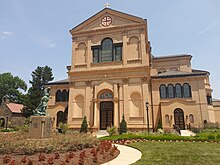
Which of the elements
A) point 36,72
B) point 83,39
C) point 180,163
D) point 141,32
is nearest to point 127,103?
point 141,32

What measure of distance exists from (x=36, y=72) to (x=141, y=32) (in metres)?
35.4

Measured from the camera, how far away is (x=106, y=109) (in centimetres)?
2678

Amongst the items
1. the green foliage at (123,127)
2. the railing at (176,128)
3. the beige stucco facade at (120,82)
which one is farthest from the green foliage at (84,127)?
the railing at (176,128)

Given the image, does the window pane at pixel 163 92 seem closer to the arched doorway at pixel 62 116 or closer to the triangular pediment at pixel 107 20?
the triangular pediment at pixel 107 20

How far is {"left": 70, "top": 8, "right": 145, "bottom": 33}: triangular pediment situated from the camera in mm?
28712

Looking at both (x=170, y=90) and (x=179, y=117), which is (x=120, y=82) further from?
(x=179, y=117)

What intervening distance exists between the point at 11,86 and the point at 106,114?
4791 cm

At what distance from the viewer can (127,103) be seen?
25.5 m

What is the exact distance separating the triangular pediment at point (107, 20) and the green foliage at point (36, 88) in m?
19.8

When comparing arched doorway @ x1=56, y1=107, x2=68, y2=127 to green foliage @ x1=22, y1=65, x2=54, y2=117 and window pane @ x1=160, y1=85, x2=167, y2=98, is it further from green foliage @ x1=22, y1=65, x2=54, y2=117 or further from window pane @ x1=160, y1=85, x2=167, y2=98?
window pane @ x1=160, y1=85, x2=167, y2=98

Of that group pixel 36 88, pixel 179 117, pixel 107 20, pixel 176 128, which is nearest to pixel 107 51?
pixel 107 20

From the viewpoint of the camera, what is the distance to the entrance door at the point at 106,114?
2631cm

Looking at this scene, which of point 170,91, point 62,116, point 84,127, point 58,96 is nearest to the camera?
point 84,127

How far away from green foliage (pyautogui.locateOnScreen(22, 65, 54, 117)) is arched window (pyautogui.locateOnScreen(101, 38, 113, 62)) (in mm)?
21896
